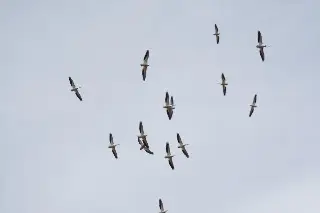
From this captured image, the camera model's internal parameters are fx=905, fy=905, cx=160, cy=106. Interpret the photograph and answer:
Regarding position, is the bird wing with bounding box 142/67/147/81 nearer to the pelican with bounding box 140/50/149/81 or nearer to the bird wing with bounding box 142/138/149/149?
the pelican with bounding box 140/50/149/81

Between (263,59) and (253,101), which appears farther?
(253,101)

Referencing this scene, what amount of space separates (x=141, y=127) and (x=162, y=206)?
17.3 meters

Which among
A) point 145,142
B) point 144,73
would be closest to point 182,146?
point 145,142

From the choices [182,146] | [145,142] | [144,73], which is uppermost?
[144,73]

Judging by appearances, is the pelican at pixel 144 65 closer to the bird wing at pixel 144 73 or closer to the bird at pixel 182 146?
the bird wing at pixel 144 73

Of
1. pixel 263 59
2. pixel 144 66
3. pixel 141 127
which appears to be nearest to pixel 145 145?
pixel 141 127

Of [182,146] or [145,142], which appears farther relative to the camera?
[182,146]

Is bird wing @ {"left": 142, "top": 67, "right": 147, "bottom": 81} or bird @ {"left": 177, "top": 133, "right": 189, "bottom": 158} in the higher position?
bird wing @ {"left": 142, "top": 67, "right": 147, "bottom": 81}

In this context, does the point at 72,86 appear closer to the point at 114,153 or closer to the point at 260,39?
the point at 114,153

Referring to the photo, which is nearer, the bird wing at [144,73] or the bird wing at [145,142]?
the bird wing at [144,73]

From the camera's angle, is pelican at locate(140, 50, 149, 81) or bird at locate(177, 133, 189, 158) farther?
bird at locate(177, 133, 189, 158)

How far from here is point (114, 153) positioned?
17250 cm

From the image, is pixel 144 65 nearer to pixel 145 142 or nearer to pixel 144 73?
pixel 144 73

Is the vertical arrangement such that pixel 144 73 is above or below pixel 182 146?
above
